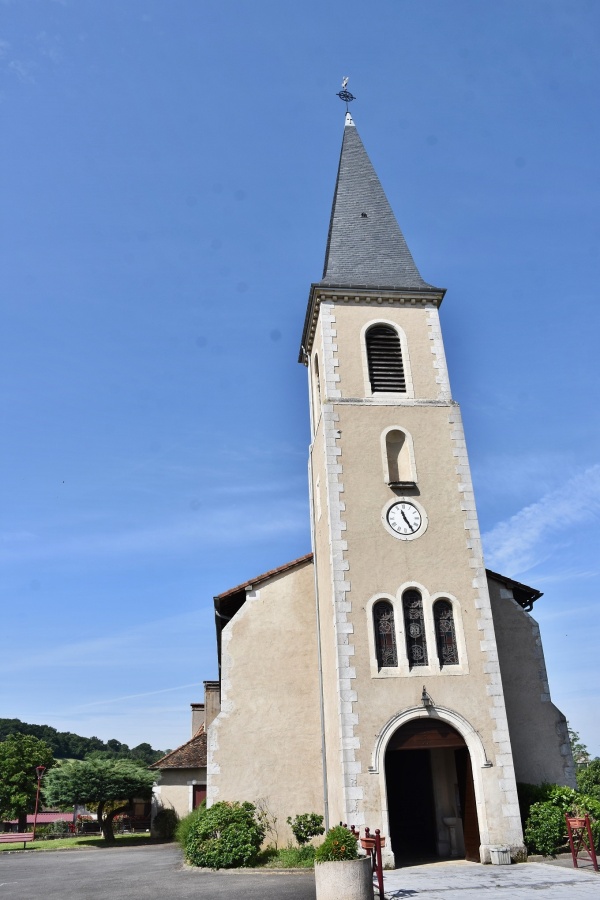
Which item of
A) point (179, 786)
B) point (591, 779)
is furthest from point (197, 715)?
point (591, 779)

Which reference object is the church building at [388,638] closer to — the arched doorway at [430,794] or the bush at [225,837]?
the arched doorway at [430,794]

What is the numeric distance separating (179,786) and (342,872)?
21319 mm

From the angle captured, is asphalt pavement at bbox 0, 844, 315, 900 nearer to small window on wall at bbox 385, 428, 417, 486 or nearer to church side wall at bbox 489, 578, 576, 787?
church side wall at bbox 489, 578, 576, 787

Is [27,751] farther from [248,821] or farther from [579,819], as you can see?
[579,819]

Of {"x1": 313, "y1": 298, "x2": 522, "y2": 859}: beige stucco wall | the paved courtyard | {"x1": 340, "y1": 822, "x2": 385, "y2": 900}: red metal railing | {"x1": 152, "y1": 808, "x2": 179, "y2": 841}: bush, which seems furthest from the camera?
{"x1": 152, "y1": 808, "x2": 179, "y2": 841}: bush

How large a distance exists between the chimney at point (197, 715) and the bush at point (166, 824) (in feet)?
20.7

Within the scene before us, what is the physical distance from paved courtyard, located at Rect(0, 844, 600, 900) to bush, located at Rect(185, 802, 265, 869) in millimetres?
454

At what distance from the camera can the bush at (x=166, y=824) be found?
2905cm

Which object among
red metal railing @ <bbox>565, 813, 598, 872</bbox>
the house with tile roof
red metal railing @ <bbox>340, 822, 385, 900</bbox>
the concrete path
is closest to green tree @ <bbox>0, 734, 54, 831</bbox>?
the house with tile roof

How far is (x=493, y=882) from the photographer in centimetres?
1152

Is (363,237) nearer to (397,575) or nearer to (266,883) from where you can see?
(397,575)

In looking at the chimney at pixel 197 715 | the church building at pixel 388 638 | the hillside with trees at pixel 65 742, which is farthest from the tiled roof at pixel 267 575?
the hillside with trees at pixel 65 742

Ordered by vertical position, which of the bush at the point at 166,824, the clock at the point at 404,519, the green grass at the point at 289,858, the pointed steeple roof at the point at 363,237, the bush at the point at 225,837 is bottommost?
the bush at the point at 166,824

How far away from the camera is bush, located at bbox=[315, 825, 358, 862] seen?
32.5ft
